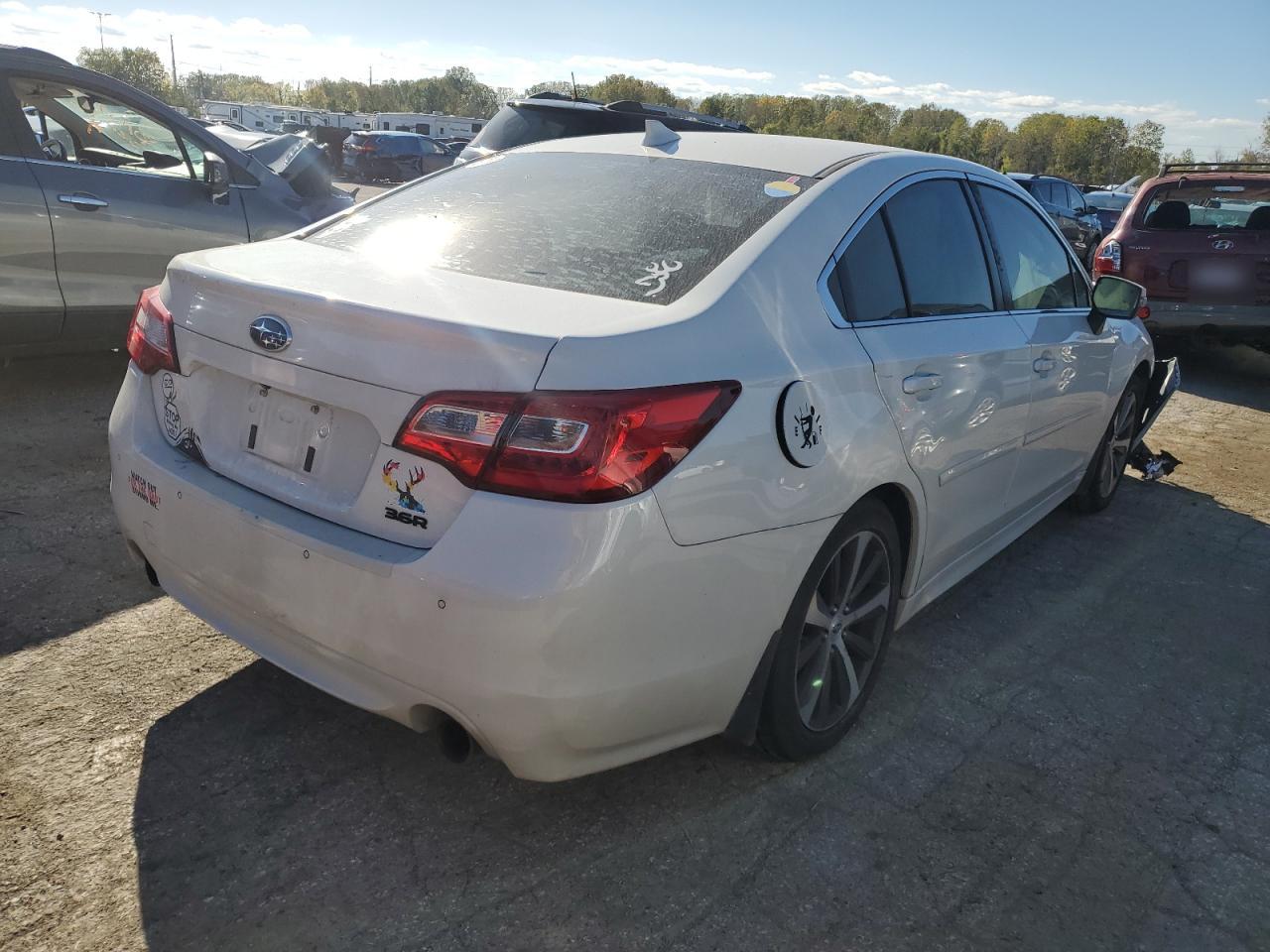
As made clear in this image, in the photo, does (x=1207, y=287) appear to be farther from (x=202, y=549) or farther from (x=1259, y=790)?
(x=202, y=549)

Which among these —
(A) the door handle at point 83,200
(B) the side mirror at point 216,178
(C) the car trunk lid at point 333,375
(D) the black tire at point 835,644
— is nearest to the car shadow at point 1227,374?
(D) the black tire at point 835,644

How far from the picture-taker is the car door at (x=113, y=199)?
5500 millimetres

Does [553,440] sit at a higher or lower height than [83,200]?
higher

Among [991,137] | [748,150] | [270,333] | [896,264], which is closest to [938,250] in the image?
[896,264]

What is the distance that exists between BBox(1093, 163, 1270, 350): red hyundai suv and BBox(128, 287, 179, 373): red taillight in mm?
8326

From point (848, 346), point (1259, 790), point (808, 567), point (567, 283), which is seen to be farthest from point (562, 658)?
point (1259, 790)

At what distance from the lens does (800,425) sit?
2457 millimetres

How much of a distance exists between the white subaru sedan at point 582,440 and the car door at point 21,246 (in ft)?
9.62

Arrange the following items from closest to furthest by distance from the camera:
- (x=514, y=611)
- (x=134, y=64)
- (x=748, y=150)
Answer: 1. (x=514, y=611)
2. (x=748, y=150)
3. (x=134, y=64)

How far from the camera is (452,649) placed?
6.97 ft

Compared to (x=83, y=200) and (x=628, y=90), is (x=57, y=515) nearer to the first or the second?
(x=83, y=200)

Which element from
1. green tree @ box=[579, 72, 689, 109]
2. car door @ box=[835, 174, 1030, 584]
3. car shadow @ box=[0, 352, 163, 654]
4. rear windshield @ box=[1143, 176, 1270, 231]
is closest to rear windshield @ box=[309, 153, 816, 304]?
car door @ box=[835, 174, 1030, 584]

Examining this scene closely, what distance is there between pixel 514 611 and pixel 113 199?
4.77 metres

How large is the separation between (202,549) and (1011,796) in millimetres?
2168
